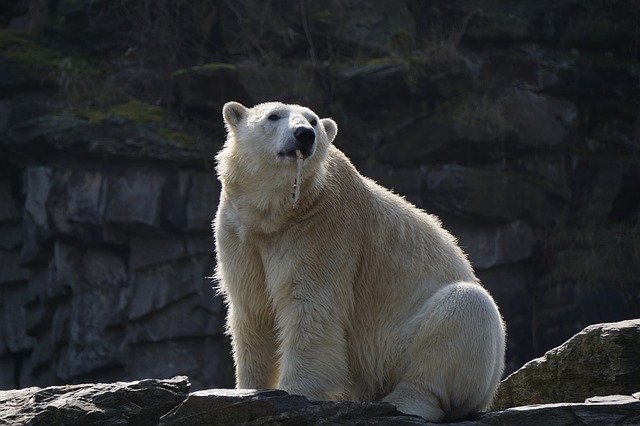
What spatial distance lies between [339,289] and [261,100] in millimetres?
8989

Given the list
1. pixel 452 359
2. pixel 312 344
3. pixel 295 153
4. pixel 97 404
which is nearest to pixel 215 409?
pixel 97 404

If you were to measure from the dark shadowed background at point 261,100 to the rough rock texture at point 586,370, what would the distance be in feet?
26.3

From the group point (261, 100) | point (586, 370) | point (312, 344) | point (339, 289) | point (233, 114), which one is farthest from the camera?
point (261, 100)

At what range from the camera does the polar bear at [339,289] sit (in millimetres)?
5180

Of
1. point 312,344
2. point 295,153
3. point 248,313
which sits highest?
point 295,153

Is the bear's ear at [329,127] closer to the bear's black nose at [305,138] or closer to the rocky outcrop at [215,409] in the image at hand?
the bear's black nose at [305,138]

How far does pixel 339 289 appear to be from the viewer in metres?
5.29

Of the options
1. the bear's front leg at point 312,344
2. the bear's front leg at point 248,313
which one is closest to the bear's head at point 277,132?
the bear's front leg at point 248,313

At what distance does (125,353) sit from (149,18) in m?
5.18

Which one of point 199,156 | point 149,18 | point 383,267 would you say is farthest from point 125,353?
point 383,267

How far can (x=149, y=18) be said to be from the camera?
50.6 ft

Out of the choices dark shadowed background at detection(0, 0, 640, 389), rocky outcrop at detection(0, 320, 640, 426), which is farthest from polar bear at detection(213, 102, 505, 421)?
dark shadowed background at detection(0, 0, 640, 389)

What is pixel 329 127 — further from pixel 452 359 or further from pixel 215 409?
pixel 215 409

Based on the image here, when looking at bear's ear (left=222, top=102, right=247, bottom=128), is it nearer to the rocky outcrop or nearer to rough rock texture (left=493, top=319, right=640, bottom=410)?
the rocky outcrop
